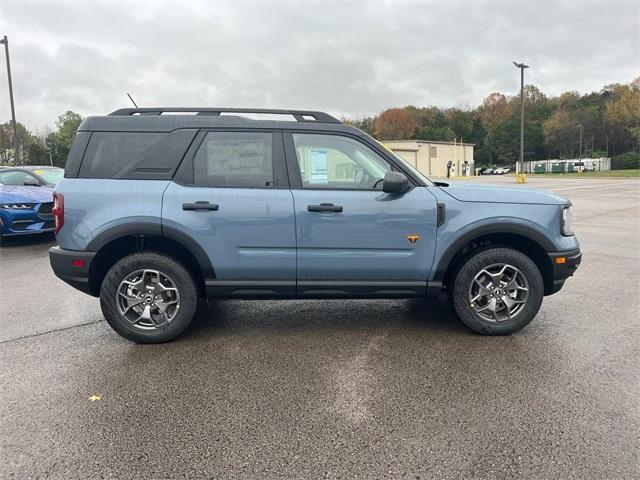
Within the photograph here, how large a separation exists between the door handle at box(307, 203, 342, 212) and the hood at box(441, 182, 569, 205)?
95cm

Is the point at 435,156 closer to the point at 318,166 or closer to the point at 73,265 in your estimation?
the point at 318,166

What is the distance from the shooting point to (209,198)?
3979 millimetres

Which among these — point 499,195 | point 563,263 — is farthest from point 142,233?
point 563,263

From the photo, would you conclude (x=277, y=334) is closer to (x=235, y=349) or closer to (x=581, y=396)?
(x=235, y=349)

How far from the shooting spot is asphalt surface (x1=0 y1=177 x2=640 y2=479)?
252 cm

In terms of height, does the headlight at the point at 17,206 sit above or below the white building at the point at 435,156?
below

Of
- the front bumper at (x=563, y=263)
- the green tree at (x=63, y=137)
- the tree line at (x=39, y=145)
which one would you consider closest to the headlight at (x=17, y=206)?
the front bumper at (x=563, y=263)

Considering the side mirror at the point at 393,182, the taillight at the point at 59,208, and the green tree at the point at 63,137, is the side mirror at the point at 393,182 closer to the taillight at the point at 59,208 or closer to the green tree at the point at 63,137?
the taillight at the point at 59,208

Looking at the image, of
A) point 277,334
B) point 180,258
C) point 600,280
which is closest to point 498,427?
point 277,334

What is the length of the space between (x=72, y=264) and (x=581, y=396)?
3.99 meters

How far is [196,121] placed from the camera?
13.5 ft

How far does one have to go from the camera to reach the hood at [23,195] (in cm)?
898

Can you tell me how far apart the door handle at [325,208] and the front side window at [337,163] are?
0.59ft

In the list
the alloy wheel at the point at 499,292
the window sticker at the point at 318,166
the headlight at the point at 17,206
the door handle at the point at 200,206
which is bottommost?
the alloy wheel at the point at 499,292
